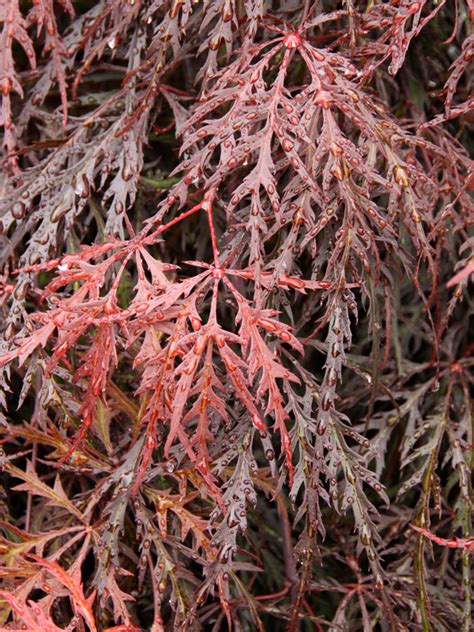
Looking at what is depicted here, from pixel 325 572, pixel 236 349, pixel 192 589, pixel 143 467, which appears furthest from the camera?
pixel 325 572

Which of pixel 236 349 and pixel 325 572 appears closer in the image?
pixel 236 349

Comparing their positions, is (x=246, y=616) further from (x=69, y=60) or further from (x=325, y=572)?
(x=69, y=60)

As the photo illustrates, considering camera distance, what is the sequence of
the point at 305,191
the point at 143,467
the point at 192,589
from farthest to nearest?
the point at 192,589
the point at 305,191
the point at 143,467

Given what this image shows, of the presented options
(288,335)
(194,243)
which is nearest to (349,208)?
(288,335)

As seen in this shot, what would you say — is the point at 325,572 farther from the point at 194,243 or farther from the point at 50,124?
the point at 50,124

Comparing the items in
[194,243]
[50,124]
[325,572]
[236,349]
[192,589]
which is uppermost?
[50,124]

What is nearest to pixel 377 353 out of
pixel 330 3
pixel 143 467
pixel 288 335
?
pixel 288 335

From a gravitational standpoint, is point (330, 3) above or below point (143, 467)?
above
